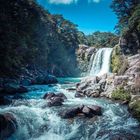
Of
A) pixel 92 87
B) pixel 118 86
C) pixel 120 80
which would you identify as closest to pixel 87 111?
pixel 118 86

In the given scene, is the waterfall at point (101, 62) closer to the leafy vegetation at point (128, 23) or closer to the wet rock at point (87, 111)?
the leafy vegetation at point (128, 23)

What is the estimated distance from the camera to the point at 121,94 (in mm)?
27125

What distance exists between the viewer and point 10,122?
17609mm

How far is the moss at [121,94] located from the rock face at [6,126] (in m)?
12.4

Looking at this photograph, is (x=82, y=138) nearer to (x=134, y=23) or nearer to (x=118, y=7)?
(x=134, y=23)

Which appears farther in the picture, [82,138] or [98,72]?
[98,72]

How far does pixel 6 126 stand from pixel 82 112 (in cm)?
645

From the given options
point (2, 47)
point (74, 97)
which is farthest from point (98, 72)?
point (2, 47)

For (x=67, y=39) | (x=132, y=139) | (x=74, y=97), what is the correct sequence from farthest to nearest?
(x=67, y=39)
(x=74, y=97)
(x=132, y=139)

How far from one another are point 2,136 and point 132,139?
320 inches

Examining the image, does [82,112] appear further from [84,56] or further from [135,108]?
[84,56]

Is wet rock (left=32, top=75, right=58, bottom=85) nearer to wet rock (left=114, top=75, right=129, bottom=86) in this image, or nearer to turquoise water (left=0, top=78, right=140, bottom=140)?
wet rock (left=114, top=75, right=129, bottom=86)

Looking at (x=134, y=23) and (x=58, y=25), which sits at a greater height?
(x=58, y=25)

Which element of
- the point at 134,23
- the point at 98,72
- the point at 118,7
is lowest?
the point at 98,72
